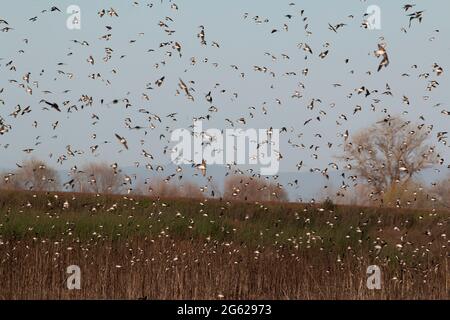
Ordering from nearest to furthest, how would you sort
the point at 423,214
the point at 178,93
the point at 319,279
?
the point at 178,93 → the point at 319,279 → the point at 423,214

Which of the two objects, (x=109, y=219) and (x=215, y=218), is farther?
(x=215, y=218)

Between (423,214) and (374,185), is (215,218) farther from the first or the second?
(374,185)

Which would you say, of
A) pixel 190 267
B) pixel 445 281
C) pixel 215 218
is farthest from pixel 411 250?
pixel 190 267

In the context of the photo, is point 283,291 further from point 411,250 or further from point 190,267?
point 411,250

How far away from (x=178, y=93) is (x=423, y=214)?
626 inches

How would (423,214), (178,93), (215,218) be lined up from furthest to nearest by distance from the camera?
1. (423,214)
2. (215,218)
3. (178,93)

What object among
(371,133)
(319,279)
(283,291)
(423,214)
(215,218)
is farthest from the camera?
(371,133)

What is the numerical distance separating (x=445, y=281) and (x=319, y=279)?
10.7 feet
